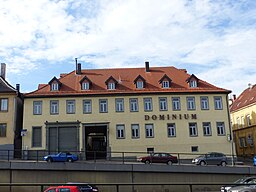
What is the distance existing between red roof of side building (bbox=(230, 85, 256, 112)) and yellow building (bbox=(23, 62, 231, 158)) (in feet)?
37.6

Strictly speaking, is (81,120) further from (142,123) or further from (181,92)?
(181,92)

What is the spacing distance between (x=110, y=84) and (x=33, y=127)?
10.8 m

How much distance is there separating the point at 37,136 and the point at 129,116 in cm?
1130

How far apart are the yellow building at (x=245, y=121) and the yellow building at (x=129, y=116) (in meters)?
10.1

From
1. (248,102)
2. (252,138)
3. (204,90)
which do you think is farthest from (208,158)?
(248,102)

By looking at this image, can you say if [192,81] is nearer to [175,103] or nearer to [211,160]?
A: [175,103]

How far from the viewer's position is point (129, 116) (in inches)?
1759

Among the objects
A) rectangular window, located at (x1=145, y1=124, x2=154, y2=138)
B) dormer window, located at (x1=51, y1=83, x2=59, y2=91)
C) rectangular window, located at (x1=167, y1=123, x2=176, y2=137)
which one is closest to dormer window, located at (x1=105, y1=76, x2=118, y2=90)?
dormer window, located at (x1=51, y1=83, x2=59, y2=91)


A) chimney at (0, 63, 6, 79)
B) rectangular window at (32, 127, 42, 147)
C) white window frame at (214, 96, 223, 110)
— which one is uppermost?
chimney at (0, 63, 6, 79)

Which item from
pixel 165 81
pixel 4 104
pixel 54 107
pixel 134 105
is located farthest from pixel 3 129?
pixel 165 81

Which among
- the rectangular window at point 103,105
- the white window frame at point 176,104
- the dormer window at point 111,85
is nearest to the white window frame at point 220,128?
the white window frame at point 176,104

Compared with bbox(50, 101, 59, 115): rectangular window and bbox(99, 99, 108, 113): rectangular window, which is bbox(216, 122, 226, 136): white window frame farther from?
bbox(50, 101, 59, 115): rectangular window

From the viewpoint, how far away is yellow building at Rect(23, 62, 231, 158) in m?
43.8

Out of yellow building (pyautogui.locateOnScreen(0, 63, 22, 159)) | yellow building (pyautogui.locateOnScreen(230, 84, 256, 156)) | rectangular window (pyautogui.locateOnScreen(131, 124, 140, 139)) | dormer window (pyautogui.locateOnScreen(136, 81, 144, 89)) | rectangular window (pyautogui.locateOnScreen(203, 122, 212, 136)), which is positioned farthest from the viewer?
yellow building (pyautogui.locateOnScreen(230, 84, 256, 156))
